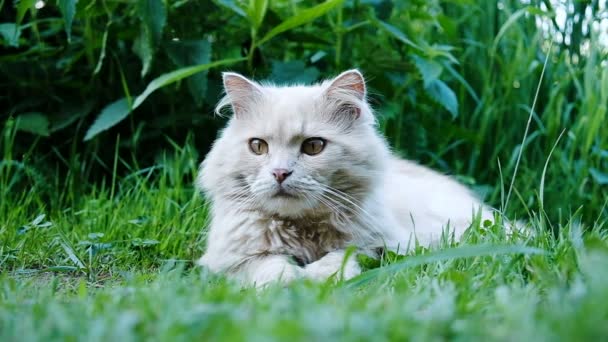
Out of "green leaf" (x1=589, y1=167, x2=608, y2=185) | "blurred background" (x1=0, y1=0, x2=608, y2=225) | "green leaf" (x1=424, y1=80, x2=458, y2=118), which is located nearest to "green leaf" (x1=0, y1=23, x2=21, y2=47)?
"blurred background" (x1=0, y1=0, x2=608, y2=225)

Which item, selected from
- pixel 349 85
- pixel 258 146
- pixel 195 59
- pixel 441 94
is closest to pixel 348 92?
pixel 349 85

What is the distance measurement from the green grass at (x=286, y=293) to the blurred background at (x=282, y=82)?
2.45ft

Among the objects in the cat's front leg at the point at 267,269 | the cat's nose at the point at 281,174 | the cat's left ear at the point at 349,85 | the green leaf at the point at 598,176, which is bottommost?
the green leaf at the point at 598,176

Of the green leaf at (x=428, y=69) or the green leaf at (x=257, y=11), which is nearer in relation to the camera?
the green leaf at (x=257, y=11)

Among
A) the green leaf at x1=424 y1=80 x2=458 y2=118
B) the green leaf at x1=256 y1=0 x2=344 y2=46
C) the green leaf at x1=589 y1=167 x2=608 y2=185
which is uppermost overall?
the green leaf at x1=256 y1=0 x2=344 y2=46

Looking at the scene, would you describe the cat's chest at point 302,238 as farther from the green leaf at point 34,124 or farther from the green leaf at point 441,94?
the green leaf at point 34,124

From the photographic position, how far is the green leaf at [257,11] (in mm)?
3256

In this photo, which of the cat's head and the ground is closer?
the ground

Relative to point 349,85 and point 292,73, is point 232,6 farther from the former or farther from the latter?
point 349,85

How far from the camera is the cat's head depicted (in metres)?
2.48

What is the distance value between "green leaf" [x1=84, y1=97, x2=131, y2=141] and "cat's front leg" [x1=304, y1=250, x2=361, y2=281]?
1.51 m

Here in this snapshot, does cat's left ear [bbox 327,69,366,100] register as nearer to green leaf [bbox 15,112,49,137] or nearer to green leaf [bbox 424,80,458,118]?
green leaf [bbox 424,80,458,118]

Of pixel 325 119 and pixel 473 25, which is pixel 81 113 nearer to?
pixel 325 119

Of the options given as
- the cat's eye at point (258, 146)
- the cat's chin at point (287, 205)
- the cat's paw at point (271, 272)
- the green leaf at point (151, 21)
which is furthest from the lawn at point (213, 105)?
the cat's eye at point (258, 146)
